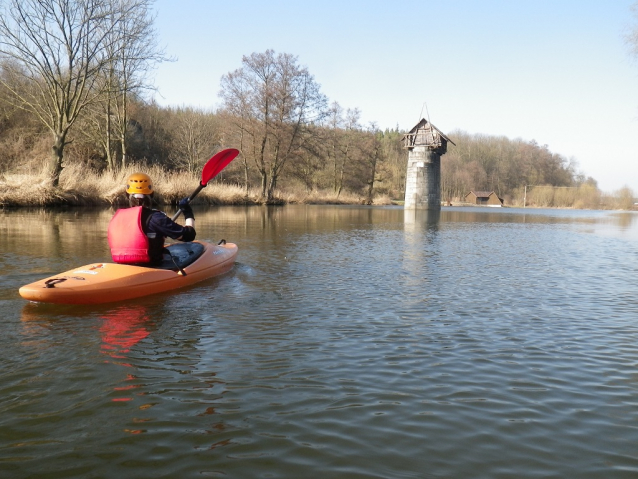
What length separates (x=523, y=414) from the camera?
9.85 feet

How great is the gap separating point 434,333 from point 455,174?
252 feet

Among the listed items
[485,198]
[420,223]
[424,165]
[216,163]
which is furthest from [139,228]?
[485,198]

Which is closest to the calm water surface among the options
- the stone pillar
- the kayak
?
the kayak

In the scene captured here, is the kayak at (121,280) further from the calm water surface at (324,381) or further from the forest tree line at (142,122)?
the forest tree line at (142,122)

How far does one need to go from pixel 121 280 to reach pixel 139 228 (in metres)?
0.63

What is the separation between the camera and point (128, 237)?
19.5ft

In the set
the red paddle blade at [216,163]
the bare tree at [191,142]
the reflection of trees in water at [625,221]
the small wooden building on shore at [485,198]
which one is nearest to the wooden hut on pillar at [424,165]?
the reflection of trees in water at [625,221]

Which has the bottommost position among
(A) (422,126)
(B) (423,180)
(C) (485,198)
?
(C) (485,198)

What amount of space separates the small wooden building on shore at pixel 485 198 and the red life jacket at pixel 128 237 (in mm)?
70800

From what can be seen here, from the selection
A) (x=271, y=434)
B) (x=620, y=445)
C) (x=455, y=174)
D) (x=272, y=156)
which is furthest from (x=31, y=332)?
(x=455, y=174)

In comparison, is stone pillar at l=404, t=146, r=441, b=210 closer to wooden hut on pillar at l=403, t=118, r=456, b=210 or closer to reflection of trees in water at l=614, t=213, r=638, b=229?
wooden hut on pillar at l=403, t=118, r=456, b=210

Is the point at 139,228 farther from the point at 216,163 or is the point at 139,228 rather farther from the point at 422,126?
the point at 422,126

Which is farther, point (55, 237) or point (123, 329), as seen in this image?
point (55, 237)

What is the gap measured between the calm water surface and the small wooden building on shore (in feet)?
223
